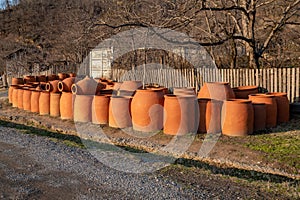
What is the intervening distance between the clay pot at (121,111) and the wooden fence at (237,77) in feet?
15.1

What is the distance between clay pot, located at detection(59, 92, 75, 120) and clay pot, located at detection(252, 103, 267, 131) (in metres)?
5.64

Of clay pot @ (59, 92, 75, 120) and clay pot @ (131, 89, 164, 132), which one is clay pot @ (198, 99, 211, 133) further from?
clay pot @ (59, 92, 75, 120)

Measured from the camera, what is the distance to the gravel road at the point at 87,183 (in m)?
4.28

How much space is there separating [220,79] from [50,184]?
8.97m

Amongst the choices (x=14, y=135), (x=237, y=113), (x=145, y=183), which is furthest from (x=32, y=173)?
(x=237, y=113)

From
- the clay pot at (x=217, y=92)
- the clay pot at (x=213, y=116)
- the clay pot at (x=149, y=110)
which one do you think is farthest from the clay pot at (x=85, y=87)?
the clay pot at (x=213, y=116)

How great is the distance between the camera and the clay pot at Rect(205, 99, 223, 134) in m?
8.10

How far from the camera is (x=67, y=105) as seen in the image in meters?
10.8

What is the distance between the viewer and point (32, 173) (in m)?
5.28

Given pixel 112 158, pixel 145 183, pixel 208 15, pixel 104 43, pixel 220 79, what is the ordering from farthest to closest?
pixel 104 43 → pixel 208 15 → pixel 220 79 → pixel 112 158 → pixel 145 183

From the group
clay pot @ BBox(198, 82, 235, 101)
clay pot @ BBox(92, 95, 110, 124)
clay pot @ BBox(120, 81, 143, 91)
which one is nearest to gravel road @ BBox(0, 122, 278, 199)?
clay pot @ BBox(92, 95, 110, 124)

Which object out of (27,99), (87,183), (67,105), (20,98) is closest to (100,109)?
(67,105)

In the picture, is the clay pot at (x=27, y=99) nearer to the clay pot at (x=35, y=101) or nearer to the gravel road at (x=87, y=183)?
the clay pot at (x=35, y=101)

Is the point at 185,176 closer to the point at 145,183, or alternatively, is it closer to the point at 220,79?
the point at 145,183
